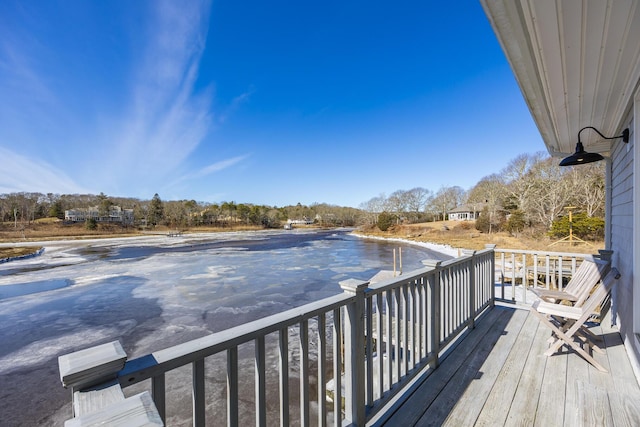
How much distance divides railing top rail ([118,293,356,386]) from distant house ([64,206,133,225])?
55.1m

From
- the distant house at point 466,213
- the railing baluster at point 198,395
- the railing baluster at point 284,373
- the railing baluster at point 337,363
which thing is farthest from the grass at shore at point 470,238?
the railing baluster at point 198,395

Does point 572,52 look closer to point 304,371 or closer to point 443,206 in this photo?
point 304,371

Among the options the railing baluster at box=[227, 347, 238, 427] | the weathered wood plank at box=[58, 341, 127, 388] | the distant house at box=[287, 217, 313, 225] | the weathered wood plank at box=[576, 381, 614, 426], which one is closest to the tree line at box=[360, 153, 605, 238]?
the weathered wood plank at box=[576, 381, 614, 426]

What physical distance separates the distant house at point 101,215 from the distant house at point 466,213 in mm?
55518

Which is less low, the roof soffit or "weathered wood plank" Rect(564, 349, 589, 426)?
the roof soffit

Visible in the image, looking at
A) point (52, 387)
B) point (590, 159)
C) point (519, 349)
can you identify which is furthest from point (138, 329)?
point (590, 159)

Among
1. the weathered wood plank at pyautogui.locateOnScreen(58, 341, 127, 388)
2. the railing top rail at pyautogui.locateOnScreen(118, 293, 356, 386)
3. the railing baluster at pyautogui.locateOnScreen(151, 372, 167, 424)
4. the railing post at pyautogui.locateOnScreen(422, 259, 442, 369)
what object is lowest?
the railing post at pyautogui.locateOnScreen(422, 259, 442, 369)

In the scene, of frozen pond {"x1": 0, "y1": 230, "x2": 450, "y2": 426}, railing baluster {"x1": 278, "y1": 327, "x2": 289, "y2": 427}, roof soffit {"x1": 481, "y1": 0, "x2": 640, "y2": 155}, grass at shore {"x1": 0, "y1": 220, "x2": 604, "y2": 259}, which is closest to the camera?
railing baluster {"x1": 278, "y1": 327, "x2": 289, "y2": 427}

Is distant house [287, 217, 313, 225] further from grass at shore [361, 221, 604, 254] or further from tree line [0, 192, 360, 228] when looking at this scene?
grass at shore [361, 221, 604, 254]

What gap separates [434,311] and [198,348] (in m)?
1.99

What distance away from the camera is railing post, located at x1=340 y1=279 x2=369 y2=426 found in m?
1.49

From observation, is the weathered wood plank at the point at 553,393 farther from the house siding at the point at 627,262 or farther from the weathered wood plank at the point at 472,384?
the house siding at the point at 627,262

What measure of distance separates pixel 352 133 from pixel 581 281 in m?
22.1

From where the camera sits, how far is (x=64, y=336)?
5.80 m
